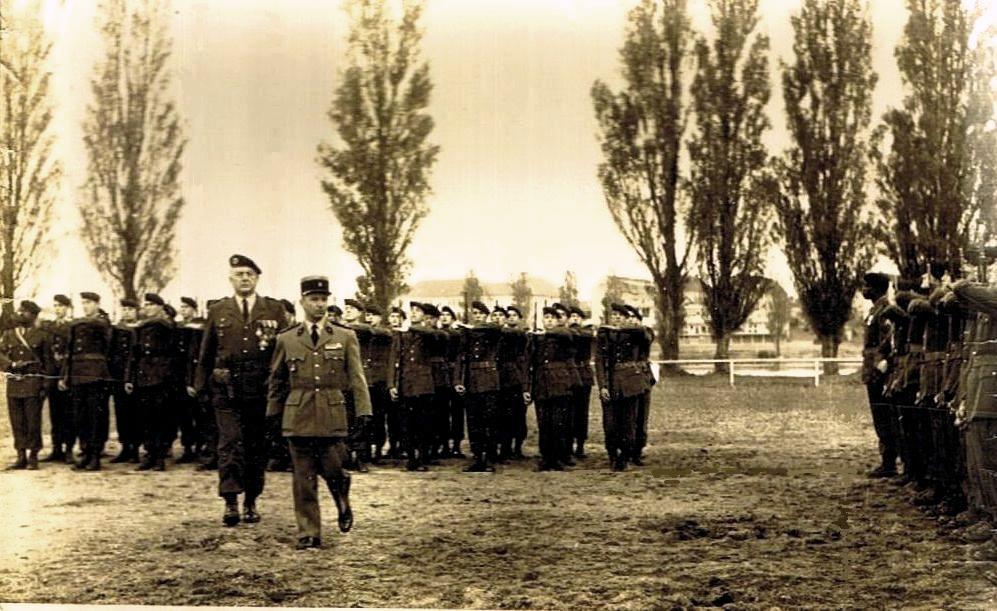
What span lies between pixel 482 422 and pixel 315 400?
182cm

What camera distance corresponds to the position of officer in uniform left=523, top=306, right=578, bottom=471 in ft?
18.8

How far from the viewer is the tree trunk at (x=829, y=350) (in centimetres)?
455

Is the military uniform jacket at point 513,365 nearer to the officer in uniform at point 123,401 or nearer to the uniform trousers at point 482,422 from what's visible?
the uniform trousers at point 482,422

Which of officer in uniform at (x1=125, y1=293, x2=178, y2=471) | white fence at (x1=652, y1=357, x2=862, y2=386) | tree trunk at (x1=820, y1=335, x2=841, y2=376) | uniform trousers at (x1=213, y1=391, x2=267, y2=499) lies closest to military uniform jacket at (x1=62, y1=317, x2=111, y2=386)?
officer in uniform at (x1=125, y1=293, x2=178, y2=471)

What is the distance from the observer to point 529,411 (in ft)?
22.1

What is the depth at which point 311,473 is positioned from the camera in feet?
14.3

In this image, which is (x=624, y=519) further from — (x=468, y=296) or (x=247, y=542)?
(x=247, y=542)

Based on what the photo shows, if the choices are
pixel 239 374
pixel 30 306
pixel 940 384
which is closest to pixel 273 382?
pixel 239 374

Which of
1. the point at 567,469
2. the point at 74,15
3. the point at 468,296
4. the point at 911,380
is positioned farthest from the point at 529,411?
the point at 74,15

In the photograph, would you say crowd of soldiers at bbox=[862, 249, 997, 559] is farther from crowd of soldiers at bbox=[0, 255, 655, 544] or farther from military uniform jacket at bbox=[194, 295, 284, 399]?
military uniform jacket at bbox=[194, 295, 284, 399]

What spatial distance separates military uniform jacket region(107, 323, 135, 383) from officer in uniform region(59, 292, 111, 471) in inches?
2.5

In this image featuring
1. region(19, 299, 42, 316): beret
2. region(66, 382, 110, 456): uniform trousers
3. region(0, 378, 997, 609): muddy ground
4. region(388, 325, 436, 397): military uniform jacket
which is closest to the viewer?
region(0, 378, 997, 609): muddy ground

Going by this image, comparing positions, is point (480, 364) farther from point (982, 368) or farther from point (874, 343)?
point (982, 368)

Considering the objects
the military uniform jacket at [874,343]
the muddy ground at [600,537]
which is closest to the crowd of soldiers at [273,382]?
the muddy ground at [600,537]
